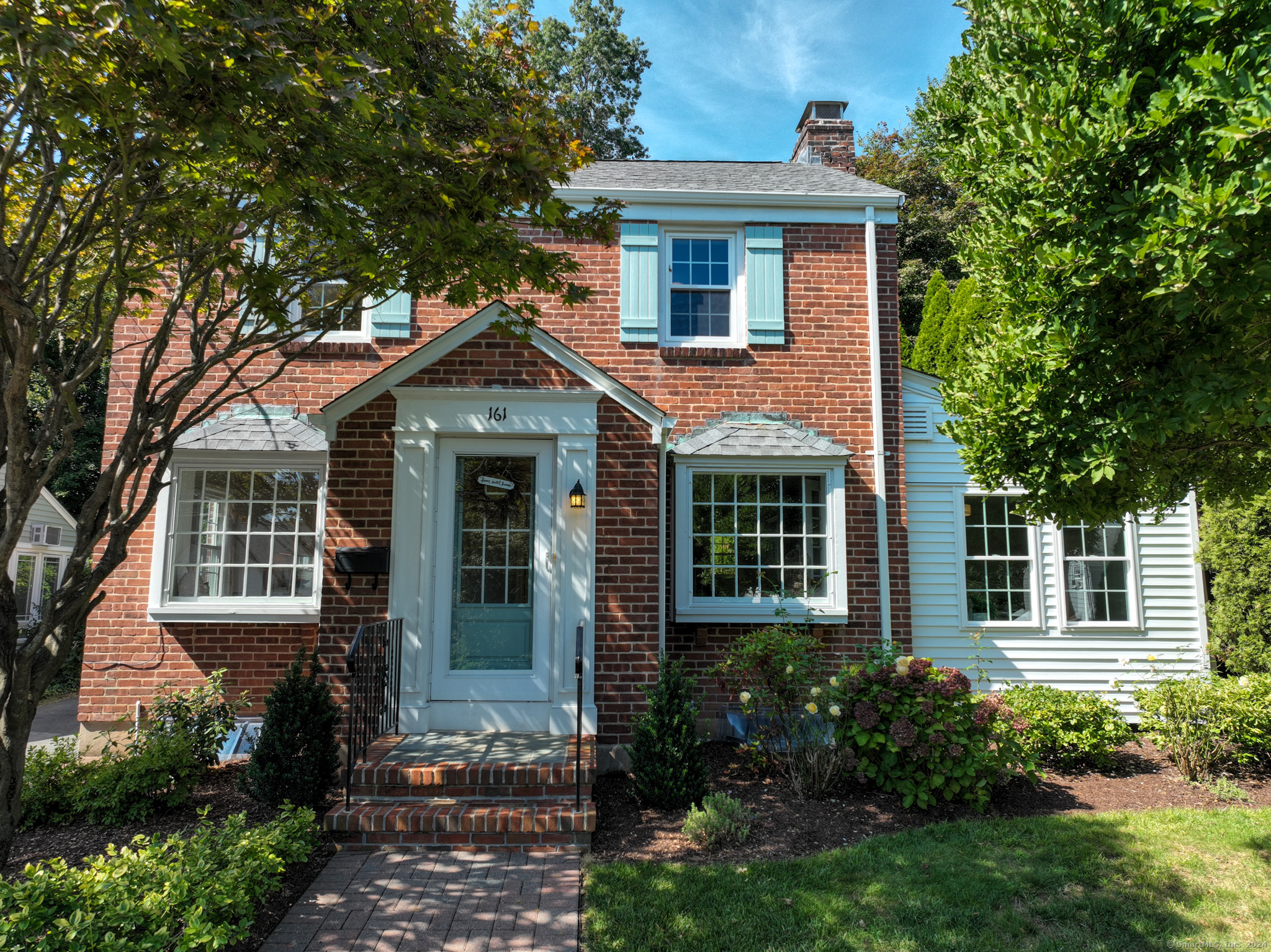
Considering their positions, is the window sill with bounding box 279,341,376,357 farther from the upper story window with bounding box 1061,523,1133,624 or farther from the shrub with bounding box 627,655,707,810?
the upper story window with bounding box 1061,523,1133,624

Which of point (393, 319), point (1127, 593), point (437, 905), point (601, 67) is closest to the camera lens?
point (437, 905)

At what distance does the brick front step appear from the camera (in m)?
5.05

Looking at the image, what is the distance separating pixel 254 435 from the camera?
7.58 meters

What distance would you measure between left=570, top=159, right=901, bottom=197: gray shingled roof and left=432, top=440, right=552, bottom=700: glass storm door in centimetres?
375

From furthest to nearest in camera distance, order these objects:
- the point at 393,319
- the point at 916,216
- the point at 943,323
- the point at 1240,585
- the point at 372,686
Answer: the point at 916,216
the point at 943,323
the point at 1240,585
the point at 393,319
the point at 372,686

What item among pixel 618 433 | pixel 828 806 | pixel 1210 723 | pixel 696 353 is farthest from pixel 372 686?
pixel 1210 723

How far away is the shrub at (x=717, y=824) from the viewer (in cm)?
506

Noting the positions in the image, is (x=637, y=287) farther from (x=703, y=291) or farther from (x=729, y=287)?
(x=729, y=287)

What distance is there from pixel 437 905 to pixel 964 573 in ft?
22.1

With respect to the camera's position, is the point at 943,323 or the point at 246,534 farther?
the point at 943,323

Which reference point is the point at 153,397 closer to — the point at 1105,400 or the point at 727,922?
the point at 727,922

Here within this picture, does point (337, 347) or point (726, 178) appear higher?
point (726, 178)

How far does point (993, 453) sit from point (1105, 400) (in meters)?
0.68

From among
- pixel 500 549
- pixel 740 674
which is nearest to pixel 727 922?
pixel 740 674
